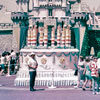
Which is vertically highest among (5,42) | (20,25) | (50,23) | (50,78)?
(50,23)

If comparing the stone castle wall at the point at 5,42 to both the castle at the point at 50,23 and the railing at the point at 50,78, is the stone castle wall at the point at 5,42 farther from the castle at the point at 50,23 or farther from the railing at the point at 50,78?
the railing at the point at 50,78

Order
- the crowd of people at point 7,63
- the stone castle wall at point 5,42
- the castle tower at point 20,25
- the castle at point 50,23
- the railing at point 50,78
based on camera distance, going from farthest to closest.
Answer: the stone castle wall at point 5,42, the castle at point 50,23, the castle tower at point 20,25, the crowd of people at point 7,63, the railing at point 50,78

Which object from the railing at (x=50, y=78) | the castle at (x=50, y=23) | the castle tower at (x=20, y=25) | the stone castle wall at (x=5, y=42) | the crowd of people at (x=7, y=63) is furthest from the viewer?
the stone castle wall at (x=5, y=42)

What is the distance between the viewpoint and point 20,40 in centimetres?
4609

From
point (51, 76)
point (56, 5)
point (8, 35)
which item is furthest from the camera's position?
point (8, 35)

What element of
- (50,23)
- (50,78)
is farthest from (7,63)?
(50,23)

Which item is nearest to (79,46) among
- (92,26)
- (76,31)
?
(76,31)

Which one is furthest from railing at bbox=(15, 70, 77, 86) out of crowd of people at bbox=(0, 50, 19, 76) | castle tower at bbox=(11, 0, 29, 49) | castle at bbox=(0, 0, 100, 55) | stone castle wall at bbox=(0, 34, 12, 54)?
stone castle wall at bbox=(0, 34, 12, 54)

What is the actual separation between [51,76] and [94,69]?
3552mm

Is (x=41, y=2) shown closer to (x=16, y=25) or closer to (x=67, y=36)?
(x=16, y=25)

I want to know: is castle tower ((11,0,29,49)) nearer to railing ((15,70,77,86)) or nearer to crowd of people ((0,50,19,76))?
crowd of people ((0,50,19,76))

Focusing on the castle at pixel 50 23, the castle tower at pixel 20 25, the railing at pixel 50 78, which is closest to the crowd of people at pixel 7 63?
the railing at pixel 50 78

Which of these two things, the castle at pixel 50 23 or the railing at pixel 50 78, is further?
the castle at pixel 50 23

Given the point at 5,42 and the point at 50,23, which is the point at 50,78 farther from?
the point at 5,42
